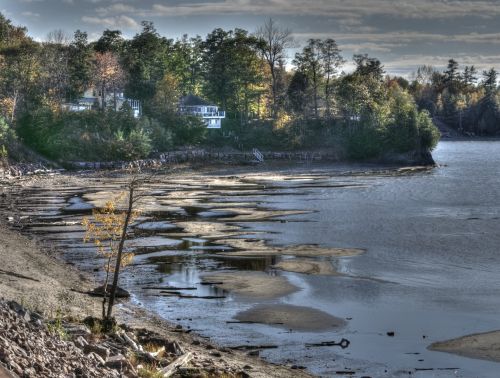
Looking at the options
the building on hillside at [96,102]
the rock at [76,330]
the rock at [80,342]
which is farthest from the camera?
the building on hillside at [96,102]

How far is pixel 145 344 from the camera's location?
2870cm

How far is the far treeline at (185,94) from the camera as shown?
411ft

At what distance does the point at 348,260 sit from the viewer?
49531 mm

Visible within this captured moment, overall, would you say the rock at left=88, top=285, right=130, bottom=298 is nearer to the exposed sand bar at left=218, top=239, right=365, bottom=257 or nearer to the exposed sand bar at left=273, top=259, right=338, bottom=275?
the exposed sand bar at left=273, top=259, right=338, bottom=275

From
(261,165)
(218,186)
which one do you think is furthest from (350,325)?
(261,165)

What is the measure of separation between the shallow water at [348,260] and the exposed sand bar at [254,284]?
0.83 meters

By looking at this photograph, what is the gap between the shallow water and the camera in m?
31.3

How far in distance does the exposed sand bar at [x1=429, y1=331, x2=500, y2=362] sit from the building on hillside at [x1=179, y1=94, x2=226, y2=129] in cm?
12237

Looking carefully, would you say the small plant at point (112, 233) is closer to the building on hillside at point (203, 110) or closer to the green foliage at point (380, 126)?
the green foliage at point (380, 126)

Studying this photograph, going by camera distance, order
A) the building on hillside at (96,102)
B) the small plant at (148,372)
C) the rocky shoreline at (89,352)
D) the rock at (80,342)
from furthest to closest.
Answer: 1. the building on hillside at (96,102)
2. the rock at (80,342)
3. the small plant at (148,372)
4. the rocky shoreline at (89,352)

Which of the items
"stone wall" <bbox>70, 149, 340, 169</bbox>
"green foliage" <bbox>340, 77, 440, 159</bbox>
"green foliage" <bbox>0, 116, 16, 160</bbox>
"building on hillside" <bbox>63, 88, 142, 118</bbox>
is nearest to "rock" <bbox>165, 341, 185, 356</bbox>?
"green foliage" <bbox>0, 116, 16, 160</bbox>

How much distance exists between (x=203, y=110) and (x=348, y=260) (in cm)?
10804

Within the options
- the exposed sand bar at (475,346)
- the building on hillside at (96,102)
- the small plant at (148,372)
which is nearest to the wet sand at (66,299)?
the small plant at (148,372)

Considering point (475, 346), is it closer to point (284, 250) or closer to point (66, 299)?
point (66, 299)
